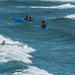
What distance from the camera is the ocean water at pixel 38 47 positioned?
120 ft

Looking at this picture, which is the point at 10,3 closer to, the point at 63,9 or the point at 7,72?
the point at 63,9

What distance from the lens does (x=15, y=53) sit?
42094mm

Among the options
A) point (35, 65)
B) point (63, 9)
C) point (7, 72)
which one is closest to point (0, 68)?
point (7, 72)

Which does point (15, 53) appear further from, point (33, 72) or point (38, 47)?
point (33, 72)

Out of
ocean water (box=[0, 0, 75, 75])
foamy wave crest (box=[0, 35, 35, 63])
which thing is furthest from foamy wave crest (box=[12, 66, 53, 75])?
foamy wave crest (box=[0, 35, 35, 63])

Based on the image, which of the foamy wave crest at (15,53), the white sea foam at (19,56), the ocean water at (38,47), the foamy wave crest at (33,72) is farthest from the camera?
the foamy wave crest at (15,53)

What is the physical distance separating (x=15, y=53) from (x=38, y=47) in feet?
17.5

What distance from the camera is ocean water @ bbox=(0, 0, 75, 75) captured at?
36516mm

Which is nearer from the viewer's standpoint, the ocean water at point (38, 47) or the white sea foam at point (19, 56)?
the white sea foam at point (19, 56)

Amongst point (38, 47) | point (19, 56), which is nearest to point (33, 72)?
point (19, 56)

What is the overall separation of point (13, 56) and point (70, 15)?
40.3m

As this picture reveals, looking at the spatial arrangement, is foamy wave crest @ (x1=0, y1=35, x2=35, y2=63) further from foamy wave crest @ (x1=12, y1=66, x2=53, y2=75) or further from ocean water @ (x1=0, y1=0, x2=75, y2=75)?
foamy wave crest @ (x1=12, y1=66, x2=53, y2=75)

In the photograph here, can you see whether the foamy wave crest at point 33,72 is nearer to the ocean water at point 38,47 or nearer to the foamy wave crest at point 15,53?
the ocean water at point 38,47

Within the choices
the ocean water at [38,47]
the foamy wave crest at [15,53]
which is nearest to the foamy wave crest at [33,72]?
the ocean water at [38,47]
